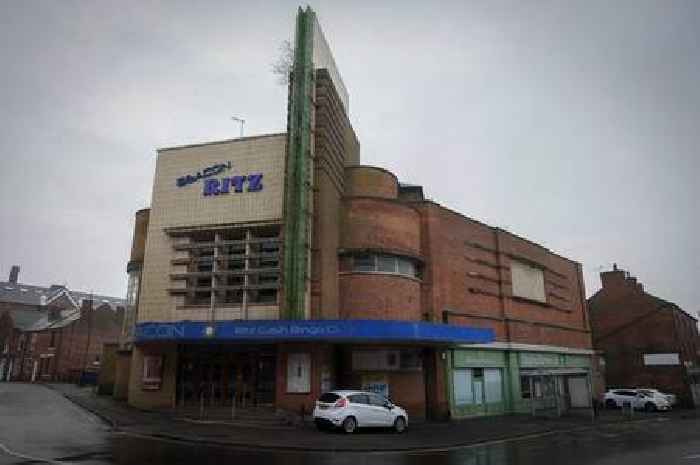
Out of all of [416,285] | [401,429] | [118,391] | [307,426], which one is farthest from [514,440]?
[118,391]

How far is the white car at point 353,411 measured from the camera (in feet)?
63.0

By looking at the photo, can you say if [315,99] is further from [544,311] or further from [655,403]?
[655,403]

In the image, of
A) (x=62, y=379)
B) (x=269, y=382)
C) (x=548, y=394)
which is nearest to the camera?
(x=269, y=382)

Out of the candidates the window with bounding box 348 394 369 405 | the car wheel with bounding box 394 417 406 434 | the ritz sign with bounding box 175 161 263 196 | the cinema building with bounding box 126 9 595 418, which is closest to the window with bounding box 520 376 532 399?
the cinema building with bounding box 126 9 595 418

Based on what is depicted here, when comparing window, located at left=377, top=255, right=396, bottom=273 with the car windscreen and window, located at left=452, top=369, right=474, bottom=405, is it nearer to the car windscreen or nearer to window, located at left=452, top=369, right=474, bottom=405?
window, located at left=452, top=369, right=474, bottom=405

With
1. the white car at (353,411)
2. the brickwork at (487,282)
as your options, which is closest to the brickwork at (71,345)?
the brickwork at (487,282)

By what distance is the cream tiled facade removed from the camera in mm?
25938

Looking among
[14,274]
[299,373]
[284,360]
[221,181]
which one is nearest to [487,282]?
[299,373]

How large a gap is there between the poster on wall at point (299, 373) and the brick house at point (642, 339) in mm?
37740

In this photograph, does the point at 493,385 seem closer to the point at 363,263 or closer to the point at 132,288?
the point at 363,263

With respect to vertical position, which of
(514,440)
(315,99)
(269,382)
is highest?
(315,99)

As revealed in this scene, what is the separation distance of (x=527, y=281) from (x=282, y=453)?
26824 millimetres

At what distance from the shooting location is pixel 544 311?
38281mm

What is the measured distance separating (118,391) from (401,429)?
17.6m
